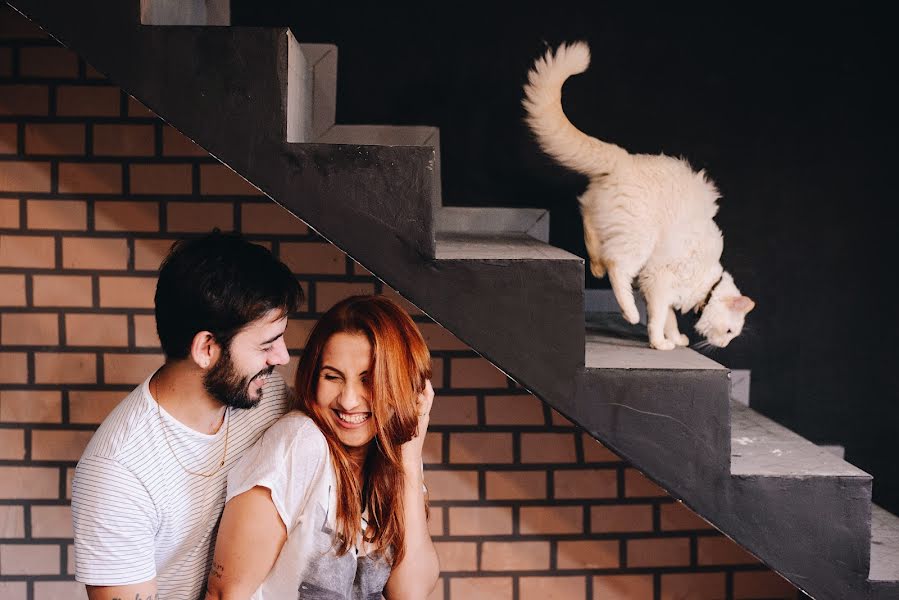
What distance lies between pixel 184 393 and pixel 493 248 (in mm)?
736

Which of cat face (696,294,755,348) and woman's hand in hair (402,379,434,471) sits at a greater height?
cat face (696,294,755,348)

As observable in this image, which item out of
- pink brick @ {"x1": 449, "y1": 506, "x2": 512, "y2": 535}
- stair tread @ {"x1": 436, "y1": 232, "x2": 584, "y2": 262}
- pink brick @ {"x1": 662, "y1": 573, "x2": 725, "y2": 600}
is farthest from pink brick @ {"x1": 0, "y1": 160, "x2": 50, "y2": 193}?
pink brick @ {"x1": 662, "y1": 573, "x2": 725, "y2": 600}

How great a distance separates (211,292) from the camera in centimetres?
161

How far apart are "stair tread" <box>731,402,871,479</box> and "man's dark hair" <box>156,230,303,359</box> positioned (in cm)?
106

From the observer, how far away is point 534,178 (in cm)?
242

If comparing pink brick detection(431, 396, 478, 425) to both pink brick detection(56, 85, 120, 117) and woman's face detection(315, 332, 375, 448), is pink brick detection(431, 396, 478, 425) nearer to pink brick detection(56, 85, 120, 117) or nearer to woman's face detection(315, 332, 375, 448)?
woman's face detection(315, 332, 375, 448)

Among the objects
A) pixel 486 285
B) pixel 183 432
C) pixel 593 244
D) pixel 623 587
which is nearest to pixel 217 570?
pixel 183 432

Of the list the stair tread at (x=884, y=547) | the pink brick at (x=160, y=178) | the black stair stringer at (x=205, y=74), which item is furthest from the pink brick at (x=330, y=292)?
the stair tread at (x=884, y=547)

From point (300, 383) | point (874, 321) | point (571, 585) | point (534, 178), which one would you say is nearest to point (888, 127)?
point (874, 321)

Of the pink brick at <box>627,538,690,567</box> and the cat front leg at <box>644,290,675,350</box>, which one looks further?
the pink brick at <box>627,538,690,567</box>

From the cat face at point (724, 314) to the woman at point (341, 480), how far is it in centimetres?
70

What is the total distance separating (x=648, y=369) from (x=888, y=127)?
1452 mm

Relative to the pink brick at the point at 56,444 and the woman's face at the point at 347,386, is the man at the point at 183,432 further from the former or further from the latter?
the pink brick at the point at 56,444

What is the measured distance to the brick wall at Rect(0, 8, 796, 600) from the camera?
7.61ft
